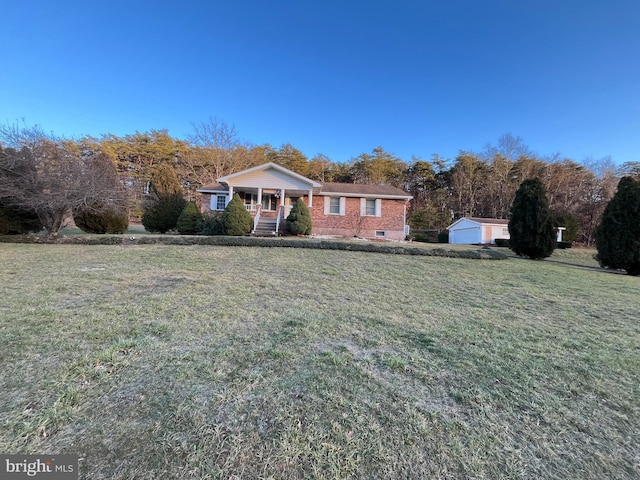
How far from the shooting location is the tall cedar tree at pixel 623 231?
9836 mm

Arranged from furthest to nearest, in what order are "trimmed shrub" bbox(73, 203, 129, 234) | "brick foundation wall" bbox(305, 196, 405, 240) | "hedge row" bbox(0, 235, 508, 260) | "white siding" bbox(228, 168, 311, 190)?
Answer: "brick foundation wall" bbox(305, 196, 405, 240) < "white siding" bbox(228, 168, 311, 190) < "trimmed shrub" bbox(73, 203, 129, 234) < "hedge row" bbox(0, 235, 508, 260)

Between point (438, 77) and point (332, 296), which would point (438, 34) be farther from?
point (332, 296)

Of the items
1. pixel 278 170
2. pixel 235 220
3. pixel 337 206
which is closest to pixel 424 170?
pixel 337 206

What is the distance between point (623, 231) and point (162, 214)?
2061 cm

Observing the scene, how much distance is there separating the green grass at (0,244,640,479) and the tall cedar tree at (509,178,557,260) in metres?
8.62

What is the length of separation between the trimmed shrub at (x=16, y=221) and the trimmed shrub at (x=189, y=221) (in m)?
5.28

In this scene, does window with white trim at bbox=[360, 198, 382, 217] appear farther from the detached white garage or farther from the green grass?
the green grass

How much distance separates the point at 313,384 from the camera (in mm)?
2148

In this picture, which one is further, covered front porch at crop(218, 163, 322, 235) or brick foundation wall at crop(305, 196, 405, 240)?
brick foundation wall at crop(305, 196, 405, 240)

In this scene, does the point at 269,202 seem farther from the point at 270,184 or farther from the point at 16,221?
the point at 16,221

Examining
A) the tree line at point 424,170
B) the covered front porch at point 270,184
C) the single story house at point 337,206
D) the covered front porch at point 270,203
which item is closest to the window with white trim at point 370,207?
the single story house at point 337,206

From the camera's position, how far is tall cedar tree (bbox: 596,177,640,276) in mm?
9836

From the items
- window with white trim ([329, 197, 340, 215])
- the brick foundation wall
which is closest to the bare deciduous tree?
the brick foundation wall

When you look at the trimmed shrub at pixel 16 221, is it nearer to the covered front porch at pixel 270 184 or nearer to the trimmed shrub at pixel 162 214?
the trimmed shrub at pixel 162 214
